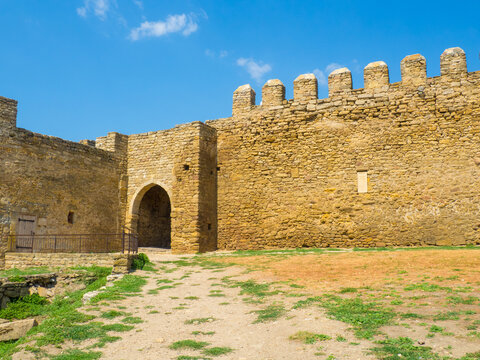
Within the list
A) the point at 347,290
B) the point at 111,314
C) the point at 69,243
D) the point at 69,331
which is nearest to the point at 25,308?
the point at 111,314

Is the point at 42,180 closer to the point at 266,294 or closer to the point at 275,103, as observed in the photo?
the point at 275,103

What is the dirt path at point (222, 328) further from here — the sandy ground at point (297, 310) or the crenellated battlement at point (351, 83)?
the crenellated battlement at point (351, 83)

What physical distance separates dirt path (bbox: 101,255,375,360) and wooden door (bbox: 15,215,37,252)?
764cm

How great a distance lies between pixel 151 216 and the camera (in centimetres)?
1983

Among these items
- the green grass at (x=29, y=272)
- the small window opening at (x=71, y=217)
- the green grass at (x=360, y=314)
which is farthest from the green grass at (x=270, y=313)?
the small window opening at (x=71, y=217)

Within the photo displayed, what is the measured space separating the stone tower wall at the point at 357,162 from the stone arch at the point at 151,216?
4.03m

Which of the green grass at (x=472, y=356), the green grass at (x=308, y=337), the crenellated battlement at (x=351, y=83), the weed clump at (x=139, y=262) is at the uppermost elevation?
the crenellated battlement at (x=351, y=83)

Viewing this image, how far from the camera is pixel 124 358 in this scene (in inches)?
208

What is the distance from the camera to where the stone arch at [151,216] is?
18172 mm

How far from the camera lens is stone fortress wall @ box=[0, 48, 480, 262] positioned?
1333 cm

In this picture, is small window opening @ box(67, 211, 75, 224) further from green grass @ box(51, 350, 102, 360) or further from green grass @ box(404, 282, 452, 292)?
green grass @ box(404, 282, 452, 292)

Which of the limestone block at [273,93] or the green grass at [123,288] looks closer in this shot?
the green grass at [123,288]

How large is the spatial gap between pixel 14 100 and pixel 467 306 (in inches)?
587

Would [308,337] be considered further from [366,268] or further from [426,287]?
[366,268]
